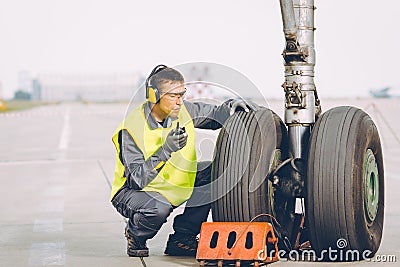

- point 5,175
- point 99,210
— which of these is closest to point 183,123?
point 99,210

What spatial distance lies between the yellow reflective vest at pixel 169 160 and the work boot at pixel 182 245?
28 cm

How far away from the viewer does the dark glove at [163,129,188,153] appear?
530 cm

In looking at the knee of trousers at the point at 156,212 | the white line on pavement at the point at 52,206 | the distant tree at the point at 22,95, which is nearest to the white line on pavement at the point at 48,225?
the white line on pavement at the point at 52,206

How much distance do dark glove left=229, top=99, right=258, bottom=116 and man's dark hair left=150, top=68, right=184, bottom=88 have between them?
1.32 feet

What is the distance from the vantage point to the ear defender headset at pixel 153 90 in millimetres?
5559

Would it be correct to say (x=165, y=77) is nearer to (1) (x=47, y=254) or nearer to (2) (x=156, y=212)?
(2) (x=156, y=212)

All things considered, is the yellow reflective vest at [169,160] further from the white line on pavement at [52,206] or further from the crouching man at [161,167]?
the white line on pavement at [52,206]

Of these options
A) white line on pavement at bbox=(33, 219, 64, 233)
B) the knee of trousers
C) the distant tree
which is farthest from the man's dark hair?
the distant tree

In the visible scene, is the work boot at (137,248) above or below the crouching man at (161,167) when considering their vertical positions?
below

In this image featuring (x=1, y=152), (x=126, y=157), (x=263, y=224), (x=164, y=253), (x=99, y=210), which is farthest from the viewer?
(x=1, y=152)

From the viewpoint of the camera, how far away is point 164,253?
19.4 feet

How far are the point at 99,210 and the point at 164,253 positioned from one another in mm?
2493

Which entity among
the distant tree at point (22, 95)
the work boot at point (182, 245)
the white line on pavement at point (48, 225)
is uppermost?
the work boot at point (182, 245)

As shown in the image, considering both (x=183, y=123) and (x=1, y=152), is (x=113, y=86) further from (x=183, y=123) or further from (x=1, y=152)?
(x=183, y=123)
